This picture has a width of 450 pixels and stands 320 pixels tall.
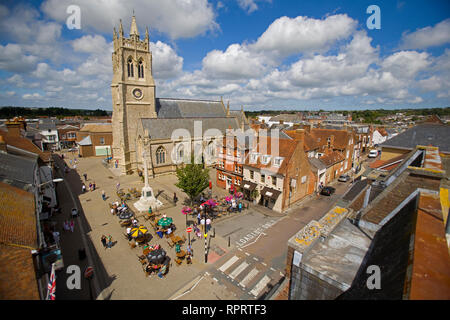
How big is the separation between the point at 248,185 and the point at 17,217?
855 inches

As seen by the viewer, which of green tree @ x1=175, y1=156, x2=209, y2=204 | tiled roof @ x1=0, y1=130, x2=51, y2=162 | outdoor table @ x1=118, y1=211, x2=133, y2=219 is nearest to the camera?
outdoor table @ x1=118, y1=211, x2=133, y2=219

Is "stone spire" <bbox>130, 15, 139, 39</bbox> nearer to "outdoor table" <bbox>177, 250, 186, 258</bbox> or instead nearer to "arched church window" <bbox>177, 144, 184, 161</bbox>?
"arched church window" <bbox>177, 144, 184, 161</bbox>

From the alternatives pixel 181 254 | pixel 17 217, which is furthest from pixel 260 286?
pixel 17 217

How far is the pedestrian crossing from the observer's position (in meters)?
13.9

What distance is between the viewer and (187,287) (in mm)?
14047

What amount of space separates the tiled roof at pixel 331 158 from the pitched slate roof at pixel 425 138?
873 cm

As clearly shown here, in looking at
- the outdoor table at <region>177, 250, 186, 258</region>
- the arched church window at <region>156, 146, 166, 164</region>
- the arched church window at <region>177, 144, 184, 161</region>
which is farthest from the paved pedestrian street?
the arched church window at <region>177, 144, 184, 161</region>

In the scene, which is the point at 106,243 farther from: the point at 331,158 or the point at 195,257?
the point at 331,158

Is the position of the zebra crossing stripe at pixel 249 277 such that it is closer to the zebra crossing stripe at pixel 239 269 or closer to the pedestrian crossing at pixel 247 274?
the pedestrian crossing at pixel 247 274

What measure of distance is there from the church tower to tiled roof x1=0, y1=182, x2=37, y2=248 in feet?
89.6
